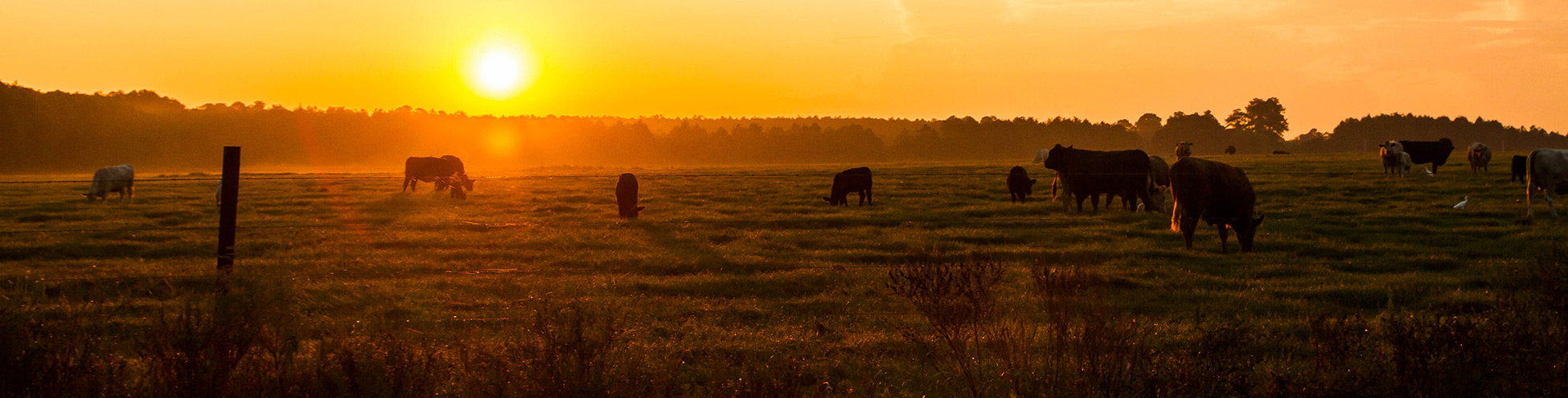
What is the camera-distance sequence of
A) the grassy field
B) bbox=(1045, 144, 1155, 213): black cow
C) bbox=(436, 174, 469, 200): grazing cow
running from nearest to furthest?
the grassy field, bbox=(1045, 144, 1155, 213): black cow, bbox=(436, 174, 469, 200): grazing cow

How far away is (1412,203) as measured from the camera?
68.2 ft

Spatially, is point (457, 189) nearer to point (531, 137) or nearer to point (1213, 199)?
point (1213, 199)

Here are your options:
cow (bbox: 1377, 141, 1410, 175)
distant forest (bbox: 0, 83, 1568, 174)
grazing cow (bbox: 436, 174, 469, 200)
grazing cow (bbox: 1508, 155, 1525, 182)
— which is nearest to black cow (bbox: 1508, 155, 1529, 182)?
grazing cow (bbox: 1508, 155, 1525, 182)

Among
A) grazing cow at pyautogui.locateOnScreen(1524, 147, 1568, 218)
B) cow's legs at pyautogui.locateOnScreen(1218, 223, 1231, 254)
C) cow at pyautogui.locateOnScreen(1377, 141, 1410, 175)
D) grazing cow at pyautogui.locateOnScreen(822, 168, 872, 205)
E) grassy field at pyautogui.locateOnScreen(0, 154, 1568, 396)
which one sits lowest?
grassy field at pyautogui.locateOnScreen(0, 154, 1568, 396)

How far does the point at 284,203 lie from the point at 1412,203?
28.1 m

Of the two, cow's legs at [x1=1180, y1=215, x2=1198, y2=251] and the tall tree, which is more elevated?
the tall tree

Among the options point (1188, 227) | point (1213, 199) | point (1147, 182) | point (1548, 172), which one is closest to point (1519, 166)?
point (1548, 172)

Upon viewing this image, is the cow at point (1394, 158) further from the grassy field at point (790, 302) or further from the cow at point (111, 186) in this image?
the cow at point (111, 186)

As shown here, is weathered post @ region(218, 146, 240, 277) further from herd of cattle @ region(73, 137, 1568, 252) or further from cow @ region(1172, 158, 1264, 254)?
cow @ region(1172, 158, 1264, 254)

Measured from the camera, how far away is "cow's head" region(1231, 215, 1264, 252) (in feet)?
44.8

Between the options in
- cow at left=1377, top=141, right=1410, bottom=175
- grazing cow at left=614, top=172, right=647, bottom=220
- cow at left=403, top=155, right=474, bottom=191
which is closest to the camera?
grazing cow at left=614, top=172, right=647, bottom=220

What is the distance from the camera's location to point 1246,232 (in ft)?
45.5

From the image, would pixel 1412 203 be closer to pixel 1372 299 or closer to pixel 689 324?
pixel 1372 299

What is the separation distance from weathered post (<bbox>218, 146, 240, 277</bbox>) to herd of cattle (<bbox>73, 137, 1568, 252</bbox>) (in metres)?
9.92
